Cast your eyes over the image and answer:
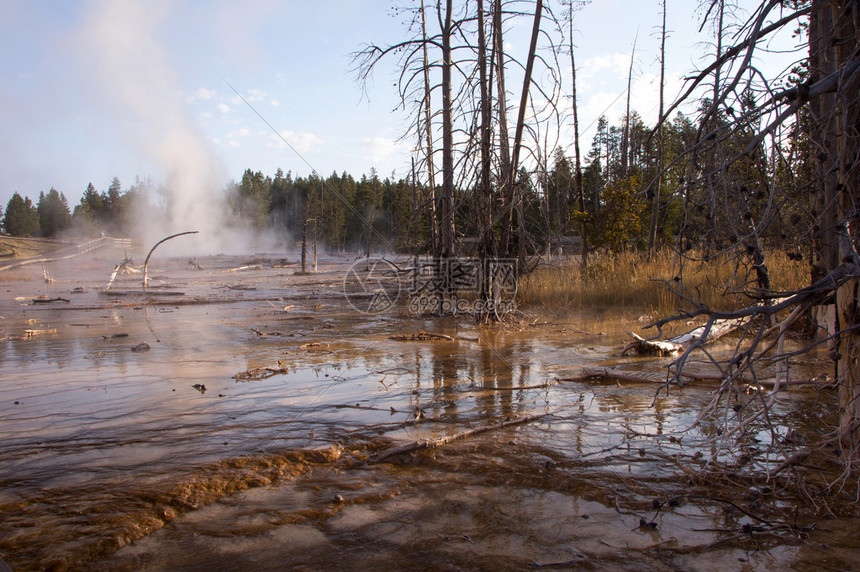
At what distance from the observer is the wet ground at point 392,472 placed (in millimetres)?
2234

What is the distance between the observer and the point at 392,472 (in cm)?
309

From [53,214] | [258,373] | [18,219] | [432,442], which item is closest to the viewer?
[432,442]

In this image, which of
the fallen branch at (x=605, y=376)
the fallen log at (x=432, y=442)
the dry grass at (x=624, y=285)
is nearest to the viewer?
the fallen log at (x=432, y=442)

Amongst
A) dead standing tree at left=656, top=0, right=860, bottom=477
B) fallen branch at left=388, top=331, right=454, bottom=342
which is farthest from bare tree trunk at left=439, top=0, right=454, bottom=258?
dead standing tree at left=656, top=0, right=860, bottom=477

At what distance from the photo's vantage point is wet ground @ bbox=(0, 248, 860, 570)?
2.23 metres

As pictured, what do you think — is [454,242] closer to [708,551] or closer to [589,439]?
[589,439]

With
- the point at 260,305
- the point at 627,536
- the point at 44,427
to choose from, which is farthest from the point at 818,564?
the point at 260,305

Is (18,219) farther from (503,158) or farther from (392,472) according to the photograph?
(392,472)

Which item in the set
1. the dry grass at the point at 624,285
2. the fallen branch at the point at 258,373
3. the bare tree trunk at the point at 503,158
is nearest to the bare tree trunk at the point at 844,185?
the fallen branch at the point at 258,373

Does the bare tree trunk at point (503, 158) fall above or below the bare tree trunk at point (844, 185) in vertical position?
above

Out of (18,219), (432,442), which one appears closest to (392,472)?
(432,442)

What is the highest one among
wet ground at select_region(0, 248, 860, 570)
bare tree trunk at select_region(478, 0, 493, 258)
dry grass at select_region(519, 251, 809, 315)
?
bare tree trunk at select_region(478, 0, 493, 258)

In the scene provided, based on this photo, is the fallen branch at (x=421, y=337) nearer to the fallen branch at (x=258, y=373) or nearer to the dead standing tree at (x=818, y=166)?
the fallen branch at (x=258, y=373)

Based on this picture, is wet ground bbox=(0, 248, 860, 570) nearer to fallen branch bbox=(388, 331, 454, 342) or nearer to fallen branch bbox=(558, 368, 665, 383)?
fallen branch bbox=(558, 368, 665, 383)
